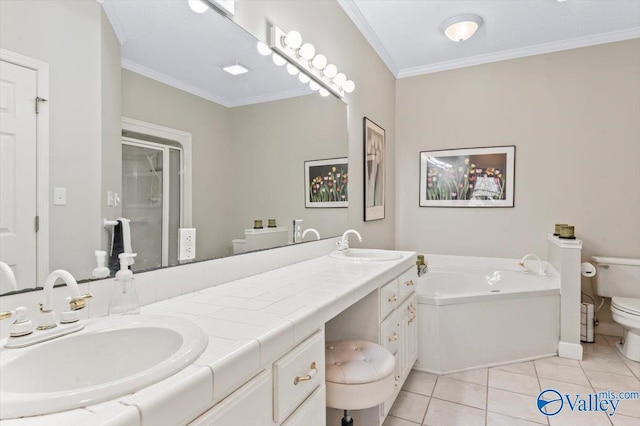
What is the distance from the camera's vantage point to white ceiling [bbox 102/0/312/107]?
113 centimetres

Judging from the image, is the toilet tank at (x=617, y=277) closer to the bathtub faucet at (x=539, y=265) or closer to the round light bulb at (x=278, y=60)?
the bathtub faucet at (x=539, y=265)

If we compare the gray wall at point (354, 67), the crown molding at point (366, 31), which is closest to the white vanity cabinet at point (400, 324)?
the gray wall at point (354, 67)

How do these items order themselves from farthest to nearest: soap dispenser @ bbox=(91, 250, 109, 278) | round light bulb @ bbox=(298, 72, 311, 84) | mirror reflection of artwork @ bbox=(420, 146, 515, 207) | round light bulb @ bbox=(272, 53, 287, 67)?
mirror reflection of artwork @ bbox=(420, 146, 515, 207) < round light bulb @ bbox=(298, 72, 311, 84) < round light bulb @ bbox=(272, 53, 287, 67) < soap dispenser @ bbox=(91, 250, 109, 278)

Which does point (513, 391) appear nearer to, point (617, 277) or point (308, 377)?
point (617, 277)

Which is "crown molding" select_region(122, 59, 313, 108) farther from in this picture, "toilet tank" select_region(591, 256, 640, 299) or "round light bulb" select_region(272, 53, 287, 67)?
"toilet tank" select_region(591, 256, 640, 299)

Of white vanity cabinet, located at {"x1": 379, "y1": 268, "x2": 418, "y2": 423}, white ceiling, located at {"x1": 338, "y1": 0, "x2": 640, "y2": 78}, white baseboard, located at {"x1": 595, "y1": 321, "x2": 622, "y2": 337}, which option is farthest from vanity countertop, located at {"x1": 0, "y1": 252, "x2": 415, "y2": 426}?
white baseboard, located at {"x1": 595, "y1": 321, "x2": 622, "y2": 337}

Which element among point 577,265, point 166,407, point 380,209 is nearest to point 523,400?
point 577,265

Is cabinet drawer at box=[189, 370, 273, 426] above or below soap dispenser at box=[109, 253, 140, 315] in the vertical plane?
below

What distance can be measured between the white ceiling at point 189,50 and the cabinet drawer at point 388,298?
1.14 m

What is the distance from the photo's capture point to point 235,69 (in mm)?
1594

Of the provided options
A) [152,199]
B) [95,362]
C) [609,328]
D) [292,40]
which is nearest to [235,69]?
[292,40]

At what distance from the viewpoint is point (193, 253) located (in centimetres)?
136

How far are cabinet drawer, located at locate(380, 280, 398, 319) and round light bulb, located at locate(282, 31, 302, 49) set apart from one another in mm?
1395

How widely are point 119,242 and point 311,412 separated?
2.60 feet
